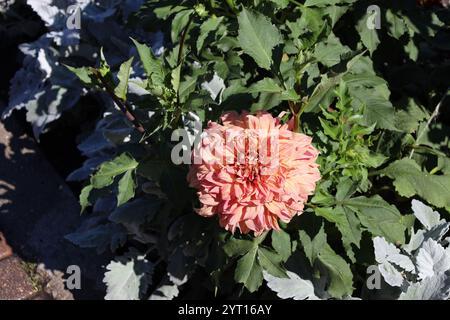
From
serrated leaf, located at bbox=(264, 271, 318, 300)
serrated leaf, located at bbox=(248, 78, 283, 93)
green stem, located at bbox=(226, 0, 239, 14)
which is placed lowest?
serrated leaf, located at bbox=(264, 271, 318, 300)

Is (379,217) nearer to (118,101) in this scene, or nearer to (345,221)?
(345,221)

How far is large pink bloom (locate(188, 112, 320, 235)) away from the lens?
1.58 m

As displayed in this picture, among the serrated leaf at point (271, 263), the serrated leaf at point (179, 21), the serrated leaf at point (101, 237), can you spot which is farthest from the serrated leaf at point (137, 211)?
the serrated leaf at point (179, 21)

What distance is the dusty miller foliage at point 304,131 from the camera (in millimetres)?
1728

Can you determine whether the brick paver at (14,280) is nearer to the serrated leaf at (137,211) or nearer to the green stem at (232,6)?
the serrated leaf at (137,211)

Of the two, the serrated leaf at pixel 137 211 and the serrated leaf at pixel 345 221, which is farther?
the serrated leaf at pixel 137 211

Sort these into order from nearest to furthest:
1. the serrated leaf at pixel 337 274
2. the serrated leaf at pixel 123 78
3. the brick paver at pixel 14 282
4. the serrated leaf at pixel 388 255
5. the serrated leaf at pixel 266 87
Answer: the serrated leaf at pixel 123 78 → the serrated leaf at pixel 266 87 → the serrated leaf at pixel 388 255 → the serrated leaf at pixel 337 274 → the brick paver at pixel 14 282

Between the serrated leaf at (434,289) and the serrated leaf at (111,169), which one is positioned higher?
the serrated leaf at (111,169)

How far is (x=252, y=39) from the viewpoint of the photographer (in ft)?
5.72

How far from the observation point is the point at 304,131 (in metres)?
1.84

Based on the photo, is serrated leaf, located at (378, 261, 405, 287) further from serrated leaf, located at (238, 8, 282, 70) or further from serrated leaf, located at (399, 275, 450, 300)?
serrated leaf, located at (238, 8, 282, 70)

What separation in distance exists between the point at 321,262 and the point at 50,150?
1.63 m

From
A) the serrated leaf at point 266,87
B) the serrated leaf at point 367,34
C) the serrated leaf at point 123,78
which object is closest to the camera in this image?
the serrated leaf at point 123,78

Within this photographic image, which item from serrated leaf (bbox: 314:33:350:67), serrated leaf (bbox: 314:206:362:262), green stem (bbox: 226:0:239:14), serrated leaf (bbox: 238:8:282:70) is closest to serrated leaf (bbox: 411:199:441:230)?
serrated leaf (bbox: 314:206:362:262)
